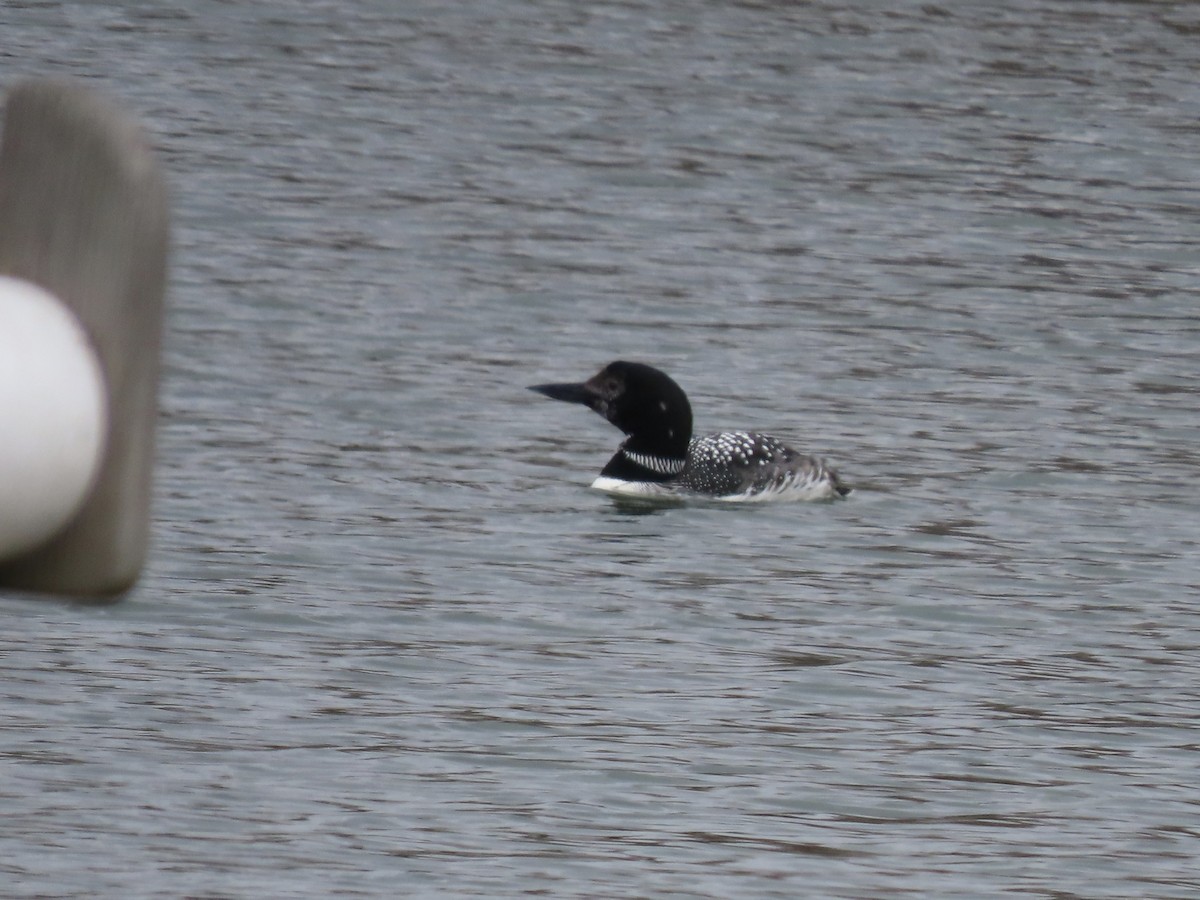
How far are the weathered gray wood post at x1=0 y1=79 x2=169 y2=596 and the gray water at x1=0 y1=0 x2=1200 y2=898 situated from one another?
3.68 meters

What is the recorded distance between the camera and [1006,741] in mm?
6906

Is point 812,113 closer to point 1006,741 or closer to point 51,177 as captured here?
point 1006,741

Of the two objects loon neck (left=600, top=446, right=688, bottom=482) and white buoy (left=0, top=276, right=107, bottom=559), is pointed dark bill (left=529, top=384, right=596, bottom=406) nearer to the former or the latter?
loon neck (left=600, top=446, right=688, bottom=482)

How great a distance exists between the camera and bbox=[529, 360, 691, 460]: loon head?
1080cm

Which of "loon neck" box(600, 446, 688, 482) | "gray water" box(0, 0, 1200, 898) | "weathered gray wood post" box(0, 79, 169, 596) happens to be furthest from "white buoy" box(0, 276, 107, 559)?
"loon neck" box(600, 446, 688, 482)

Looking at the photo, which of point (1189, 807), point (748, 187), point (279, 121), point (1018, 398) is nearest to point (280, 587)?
point (1189, 807)

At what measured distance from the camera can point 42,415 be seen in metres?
1.64

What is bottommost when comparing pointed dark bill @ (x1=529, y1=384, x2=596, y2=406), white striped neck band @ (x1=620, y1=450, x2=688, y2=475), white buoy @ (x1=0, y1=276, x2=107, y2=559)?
white striped neck band @ (x1=620, y1=450, x2=688, y2=475)

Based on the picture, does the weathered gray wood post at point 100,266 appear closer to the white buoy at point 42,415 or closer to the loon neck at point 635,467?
the white buoy at point 42,415

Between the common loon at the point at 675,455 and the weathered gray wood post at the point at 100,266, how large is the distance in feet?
28.5

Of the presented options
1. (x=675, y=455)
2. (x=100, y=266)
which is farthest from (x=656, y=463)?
(x=100, y=266)

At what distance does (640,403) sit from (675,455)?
0.27m

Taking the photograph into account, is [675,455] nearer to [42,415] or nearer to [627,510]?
[627,510]

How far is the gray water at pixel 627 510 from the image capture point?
237 inches
